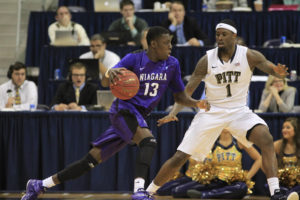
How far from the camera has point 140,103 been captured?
5891mm

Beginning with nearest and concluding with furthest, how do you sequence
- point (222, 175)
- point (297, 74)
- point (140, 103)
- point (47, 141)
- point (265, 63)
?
point (140, 103)
point (265, 63)
point (222, 175)
point (47, 141)
point (297, 74)

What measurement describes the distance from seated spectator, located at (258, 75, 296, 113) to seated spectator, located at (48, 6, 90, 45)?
4.02m

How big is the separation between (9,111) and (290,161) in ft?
13.9

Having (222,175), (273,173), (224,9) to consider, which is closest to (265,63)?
(273,173)

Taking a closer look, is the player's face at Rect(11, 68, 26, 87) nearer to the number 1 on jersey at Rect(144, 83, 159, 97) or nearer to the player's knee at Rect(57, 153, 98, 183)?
the player's knee at Rect(57, 153, 98, 183)

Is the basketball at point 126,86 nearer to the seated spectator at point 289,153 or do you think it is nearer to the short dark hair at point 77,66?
the seated spectator at point 289,153

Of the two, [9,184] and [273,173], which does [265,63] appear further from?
[9,184]

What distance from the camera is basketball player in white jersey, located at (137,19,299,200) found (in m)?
6.38

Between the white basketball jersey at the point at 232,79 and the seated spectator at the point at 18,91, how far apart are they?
426 cm

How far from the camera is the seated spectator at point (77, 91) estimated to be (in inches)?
375

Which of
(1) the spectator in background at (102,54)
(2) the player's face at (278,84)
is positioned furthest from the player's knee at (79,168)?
(1) the spectator in background at (102,54)

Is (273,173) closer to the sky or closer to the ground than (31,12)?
closer to the ground

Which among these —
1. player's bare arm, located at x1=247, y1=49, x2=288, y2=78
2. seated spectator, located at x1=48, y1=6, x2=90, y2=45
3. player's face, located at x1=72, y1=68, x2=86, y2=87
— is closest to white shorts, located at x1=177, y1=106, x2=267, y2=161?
player's bare arm, located at x1=247, y1=49, x2=288, y2=78

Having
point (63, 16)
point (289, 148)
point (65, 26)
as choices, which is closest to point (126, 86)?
point (289, 148)
